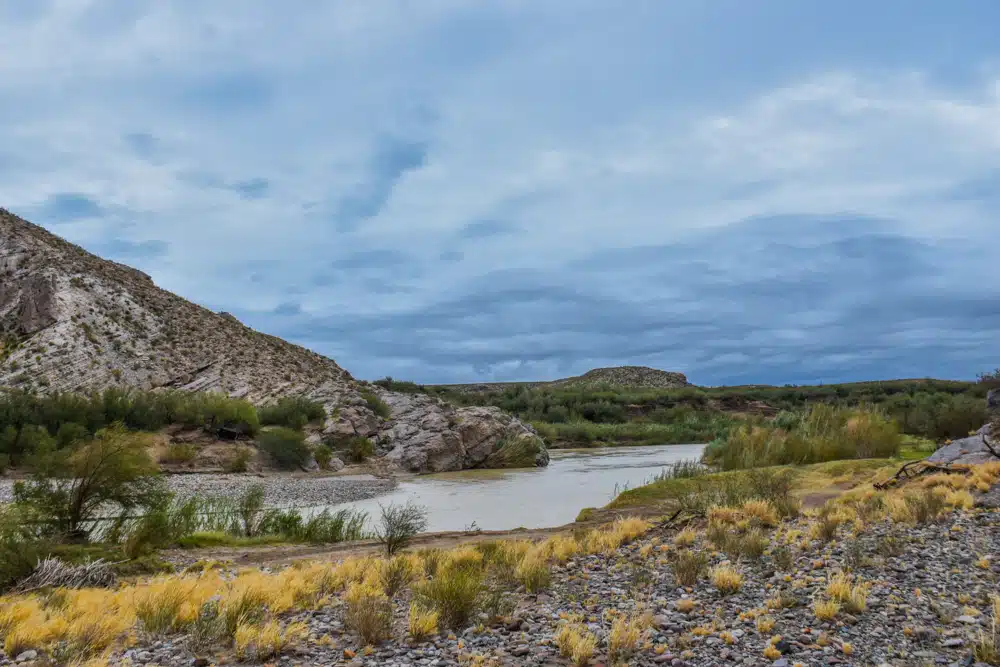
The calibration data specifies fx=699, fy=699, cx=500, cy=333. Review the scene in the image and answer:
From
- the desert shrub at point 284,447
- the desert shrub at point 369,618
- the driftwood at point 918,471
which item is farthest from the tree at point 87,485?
the desert shrub at point 284,447

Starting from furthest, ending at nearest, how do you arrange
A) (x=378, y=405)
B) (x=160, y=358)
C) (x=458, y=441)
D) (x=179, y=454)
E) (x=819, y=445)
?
(x=160, y=358), (x=378, y=405), (x=458, y=441), (x=179, y=454), (x=819, y=445)

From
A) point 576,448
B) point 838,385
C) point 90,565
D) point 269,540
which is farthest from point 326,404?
point 838,385

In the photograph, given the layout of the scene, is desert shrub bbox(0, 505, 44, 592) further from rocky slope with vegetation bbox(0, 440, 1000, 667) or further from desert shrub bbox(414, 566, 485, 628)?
desert shrub bbox(414, 566, 485, 628)

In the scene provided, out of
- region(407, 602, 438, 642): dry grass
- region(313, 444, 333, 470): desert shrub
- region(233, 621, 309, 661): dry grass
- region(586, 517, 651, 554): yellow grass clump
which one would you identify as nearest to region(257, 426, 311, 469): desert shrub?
region(313, 444, 333, 470): desert shrub

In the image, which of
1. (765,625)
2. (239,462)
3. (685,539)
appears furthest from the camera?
(239,462)

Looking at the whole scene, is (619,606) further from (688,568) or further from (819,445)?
(819,445)

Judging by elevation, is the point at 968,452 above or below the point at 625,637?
above

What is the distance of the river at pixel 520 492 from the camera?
2108 cm

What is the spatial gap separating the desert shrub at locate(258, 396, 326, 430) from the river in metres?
8.77

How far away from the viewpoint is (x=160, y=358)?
151 ft

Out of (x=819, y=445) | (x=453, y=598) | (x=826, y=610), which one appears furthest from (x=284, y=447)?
(x=826, y=610)

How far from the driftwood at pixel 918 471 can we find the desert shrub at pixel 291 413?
2954 centimetres

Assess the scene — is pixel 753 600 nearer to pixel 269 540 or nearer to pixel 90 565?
pixel 90 565

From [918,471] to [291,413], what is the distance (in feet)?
101
